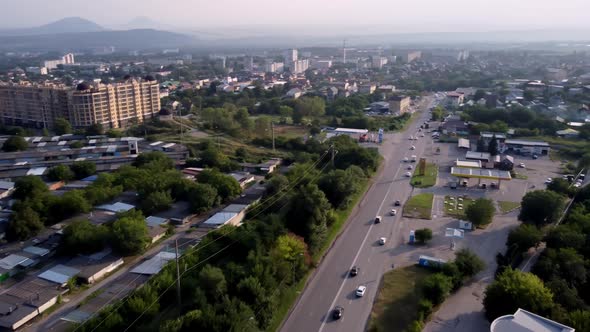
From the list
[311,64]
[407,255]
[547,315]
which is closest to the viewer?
[547,315]

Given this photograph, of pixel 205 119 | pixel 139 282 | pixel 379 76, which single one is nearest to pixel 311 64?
pixel 379 76

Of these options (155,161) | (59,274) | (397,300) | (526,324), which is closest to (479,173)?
(397,300)

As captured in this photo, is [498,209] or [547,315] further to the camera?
[498,209]

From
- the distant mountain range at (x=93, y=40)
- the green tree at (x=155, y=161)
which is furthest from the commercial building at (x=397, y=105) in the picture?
the distant mountain range at (x=93, y=40)

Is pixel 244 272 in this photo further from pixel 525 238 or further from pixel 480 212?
pixel 480 212

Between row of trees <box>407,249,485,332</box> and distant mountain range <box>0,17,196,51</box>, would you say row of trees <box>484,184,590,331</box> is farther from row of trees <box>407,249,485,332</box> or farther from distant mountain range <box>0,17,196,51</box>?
distant mountain range <box>0,17,196,51</box>

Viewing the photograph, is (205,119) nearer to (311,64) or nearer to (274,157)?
(274,157)
